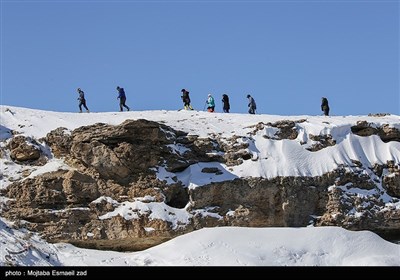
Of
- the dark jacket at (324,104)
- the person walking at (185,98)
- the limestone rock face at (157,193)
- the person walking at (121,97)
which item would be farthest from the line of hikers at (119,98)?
the dark jacket at (324,104)

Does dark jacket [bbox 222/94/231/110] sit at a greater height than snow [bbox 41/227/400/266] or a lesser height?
greater

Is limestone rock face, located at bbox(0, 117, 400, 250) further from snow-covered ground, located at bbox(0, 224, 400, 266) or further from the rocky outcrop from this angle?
the rocky outcrop

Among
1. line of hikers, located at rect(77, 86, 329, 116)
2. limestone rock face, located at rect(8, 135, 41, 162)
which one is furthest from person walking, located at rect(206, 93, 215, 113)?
limestone rock face, located at rect(8, 135, 41, 162)

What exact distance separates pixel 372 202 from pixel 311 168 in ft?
7.15

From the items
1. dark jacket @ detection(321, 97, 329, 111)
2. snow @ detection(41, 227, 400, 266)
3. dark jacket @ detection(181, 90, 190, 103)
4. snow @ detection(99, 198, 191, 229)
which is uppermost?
dark jacket @ detection(181, 90, 190, 103)

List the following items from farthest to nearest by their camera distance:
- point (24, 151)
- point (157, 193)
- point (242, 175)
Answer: point (24, 151) → point (242, 175) → point (157, 193)

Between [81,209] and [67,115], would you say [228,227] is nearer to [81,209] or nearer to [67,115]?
[81,209]

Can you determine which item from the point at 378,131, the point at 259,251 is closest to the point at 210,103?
the point at 378,131

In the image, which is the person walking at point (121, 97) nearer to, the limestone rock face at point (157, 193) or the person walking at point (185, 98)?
the person walking at point (185, 98)

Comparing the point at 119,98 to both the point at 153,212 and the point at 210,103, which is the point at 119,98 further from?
the point at 153,212

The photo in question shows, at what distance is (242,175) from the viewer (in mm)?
23359

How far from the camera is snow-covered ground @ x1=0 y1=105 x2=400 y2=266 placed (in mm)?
19188
